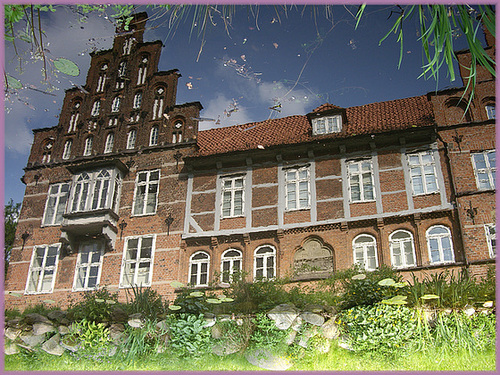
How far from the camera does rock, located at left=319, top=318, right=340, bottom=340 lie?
853 cm

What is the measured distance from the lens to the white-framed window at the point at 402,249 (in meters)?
10.5

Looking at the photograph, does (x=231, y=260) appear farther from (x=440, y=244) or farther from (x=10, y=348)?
(x=10, y=348)

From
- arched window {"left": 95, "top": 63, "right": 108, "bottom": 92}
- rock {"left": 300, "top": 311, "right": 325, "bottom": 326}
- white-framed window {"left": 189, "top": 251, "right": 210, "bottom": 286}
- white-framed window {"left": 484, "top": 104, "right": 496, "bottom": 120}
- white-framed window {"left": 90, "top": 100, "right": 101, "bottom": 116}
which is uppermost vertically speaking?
arched window {"left": 95, "top": 63, "right": 108, "bottom": 92}

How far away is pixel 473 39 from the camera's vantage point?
471 centimetres

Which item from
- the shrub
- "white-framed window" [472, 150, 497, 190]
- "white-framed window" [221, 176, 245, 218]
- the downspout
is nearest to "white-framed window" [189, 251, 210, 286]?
"white-framed window" [221, 176, 245, 218]

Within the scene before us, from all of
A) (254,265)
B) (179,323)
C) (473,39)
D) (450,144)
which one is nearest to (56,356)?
(179,323)

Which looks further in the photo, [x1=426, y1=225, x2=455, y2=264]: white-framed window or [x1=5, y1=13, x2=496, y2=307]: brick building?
[x1=5, y1=13, x2=496, y2=307]: brick building

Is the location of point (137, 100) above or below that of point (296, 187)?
above

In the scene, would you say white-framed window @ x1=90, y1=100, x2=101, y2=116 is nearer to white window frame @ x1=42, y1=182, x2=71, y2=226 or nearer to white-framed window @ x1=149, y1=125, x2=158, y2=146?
white-framed window @ x1=149, y1=125, x2=158, y2=146

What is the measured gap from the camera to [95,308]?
9703 millimetres

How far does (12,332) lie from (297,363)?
5661 mm

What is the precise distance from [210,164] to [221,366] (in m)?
5.55

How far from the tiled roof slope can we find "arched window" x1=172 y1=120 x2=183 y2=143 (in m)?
0.53

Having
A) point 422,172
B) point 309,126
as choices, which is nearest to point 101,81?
point 309,126
